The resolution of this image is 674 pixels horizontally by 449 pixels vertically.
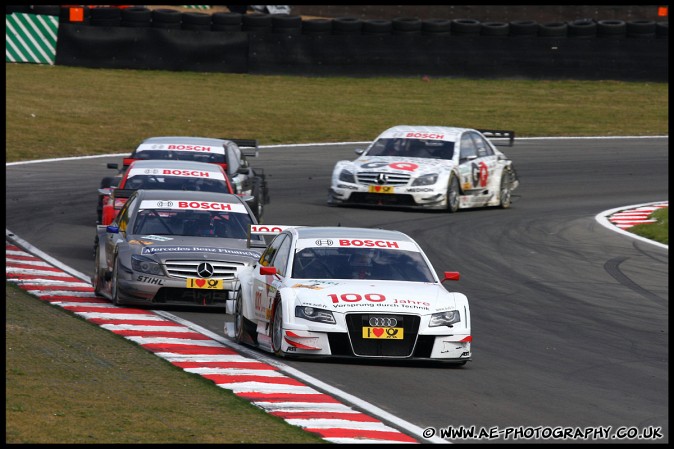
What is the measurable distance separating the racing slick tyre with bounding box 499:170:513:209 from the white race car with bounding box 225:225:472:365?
12381 mm

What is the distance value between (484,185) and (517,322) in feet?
35.0

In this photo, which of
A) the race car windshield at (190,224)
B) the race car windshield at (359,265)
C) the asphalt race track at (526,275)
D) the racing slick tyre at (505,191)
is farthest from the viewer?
the racing slick tyre at (505,191)

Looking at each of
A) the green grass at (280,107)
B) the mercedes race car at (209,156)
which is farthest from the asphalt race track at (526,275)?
the green grass at (280,107)

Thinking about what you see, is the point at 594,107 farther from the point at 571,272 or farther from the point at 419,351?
the point at 419,351

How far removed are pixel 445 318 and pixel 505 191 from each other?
13.7 metres

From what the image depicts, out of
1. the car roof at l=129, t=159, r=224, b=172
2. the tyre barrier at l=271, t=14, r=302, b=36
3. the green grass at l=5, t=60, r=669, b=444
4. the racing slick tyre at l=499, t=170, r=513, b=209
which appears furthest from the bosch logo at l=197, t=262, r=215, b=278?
the tyre barrier at l=271, t=14, r=302, b=36

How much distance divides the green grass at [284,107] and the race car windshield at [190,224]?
53.0 feet

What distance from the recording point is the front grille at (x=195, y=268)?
14.6 m

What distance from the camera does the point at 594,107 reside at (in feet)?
129

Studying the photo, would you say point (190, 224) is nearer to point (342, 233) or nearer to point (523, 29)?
A: point (342, 233)

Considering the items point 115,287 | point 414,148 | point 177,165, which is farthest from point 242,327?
point 414,148

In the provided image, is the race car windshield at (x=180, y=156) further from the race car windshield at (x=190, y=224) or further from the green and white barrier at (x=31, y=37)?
the green and white barrier at (x=31, y=37)

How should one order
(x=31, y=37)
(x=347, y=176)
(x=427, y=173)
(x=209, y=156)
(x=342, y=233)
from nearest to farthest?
(x=342, y=233) → (x=209, y=156) → (x=427, y=173) → (x=347, y=176) → (x=31, y=37)

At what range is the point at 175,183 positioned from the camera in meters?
19.3
